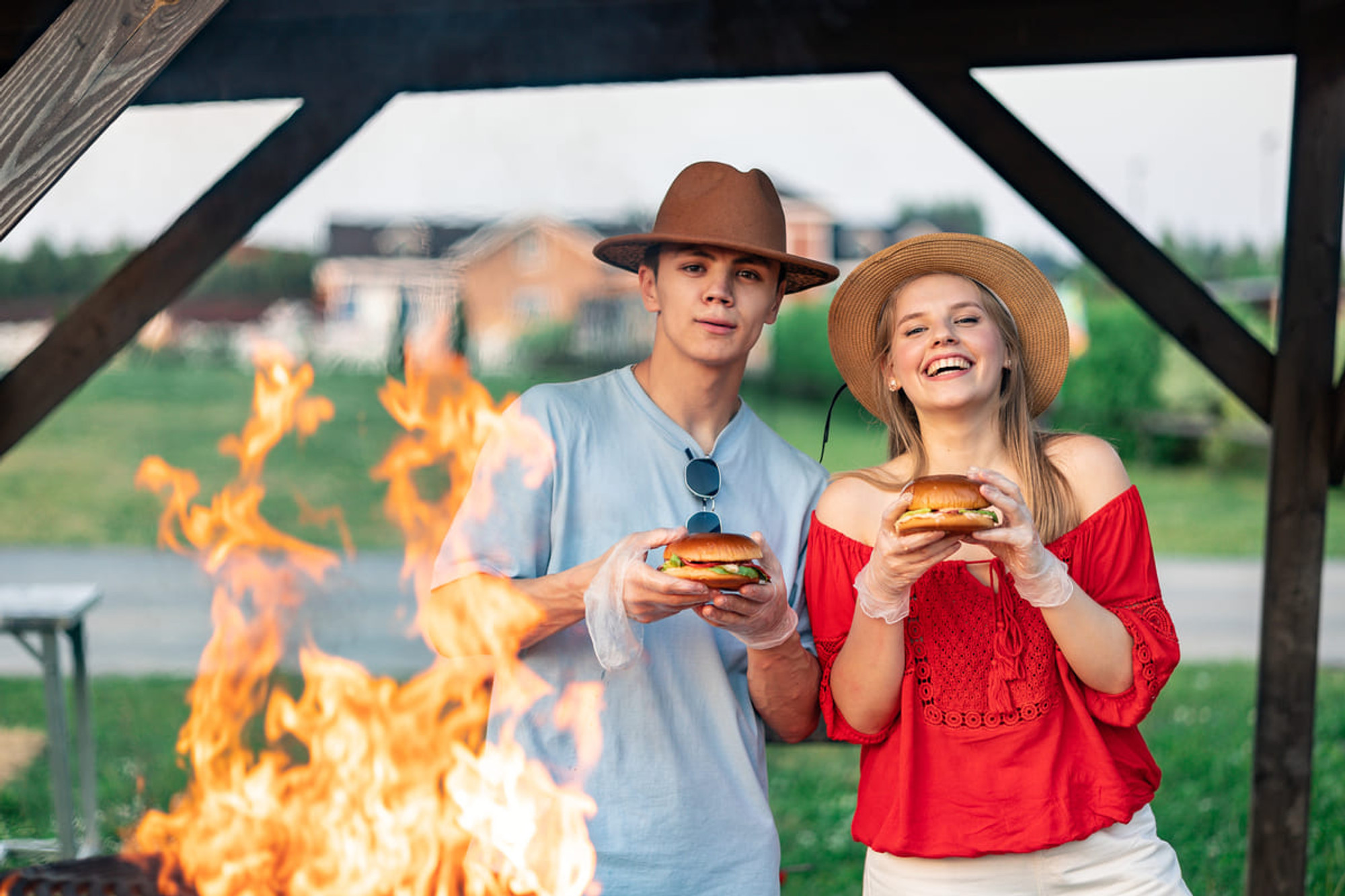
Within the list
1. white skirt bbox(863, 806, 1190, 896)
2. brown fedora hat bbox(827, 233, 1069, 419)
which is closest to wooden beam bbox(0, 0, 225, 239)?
brown fedora hat bbox(827, 233, 1069, 419)

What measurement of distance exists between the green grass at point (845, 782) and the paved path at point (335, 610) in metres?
1.03

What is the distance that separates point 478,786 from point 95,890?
0.92 metres

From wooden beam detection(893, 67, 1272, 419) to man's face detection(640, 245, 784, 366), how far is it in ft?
4.57

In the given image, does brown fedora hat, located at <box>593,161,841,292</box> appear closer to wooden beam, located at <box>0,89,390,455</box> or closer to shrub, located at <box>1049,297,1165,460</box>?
wooden beam, located at <box>0,89,390,455</box>

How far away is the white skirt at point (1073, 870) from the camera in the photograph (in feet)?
7.09

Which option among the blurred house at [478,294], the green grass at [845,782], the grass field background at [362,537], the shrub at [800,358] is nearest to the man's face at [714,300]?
the grass field background at [362,537]

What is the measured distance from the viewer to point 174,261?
3932 mm

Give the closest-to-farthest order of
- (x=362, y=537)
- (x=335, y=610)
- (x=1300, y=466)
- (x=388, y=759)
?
(x=388, y=759) < (x=1300, y=466) < (x=335, y=610) < (x=362, y=537)

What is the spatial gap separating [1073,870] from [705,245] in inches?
60.7

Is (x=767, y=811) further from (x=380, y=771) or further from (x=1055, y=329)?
(x=1055, y=329)

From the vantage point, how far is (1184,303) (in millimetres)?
3502

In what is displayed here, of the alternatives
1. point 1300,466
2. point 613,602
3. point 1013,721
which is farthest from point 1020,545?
point 1300,466

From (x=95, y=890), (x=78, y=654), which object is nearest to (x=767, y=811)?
(x=95, y=890)

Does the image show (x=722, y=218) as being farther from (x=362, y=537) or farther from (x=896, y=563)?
(x=362, y=537)
